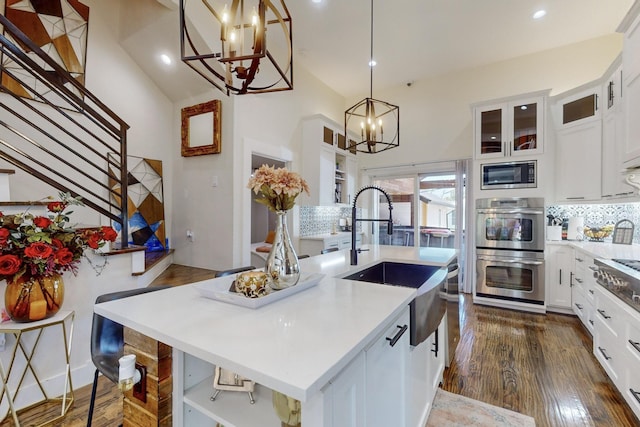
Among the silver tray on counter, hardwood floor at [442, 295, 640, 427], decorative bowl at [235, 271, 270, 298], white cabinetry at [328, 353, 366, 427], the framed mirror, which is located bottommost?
hardwood floor at [442, 295, 640, 427]

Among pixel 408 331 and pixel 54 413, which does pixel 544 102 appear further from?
pixel 54 413

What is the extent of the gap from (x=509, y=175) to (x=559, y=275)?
1427 millimetres

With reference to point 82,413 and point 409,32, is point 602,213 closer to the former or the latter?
point 409,32

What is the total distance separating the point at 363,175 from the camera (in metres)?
5.86

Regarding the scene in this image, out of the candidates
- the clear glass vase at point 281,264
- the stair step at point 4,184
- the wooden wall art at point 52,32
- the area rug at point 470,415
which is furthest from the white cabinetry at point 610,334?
the wooden wall art at point 52,32

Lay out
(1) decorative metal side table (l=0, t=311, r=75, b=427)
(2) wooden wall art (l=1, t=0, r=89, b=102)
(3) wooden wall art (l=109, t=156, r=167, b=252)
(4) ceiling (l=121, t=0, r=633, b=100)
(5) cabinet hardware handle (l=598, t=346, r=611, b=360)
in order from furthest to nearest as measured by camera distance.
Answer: (3) wooden wall art (l=109, t=156, r=167, b=252) < (4) ceiling (l=121, t=0, r=633, b=100) < (2) wooden wall art (l=1, t=0, r=89, b=102) < (5) cabinet hardware handle (l=598, t=346, r=611, b=360) < (1) decorative metal side table (l=0, t=311, r=75, b=427)

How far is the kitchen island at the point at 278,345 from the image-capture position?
69 centimetres

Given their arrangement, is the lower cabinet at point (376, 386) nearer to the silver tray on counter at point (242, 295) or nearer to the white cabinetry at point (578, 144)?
the silver tray on counter at point (242, 295)

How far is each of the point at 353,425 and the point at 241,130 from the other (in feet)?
11.5

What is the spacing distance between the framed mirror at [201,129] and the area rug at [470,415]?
3542mm

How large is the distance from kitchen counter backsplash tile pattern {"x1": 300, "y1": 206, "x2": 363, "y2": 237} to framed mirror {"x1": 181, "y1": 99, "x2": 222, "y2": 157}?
1.71 meters

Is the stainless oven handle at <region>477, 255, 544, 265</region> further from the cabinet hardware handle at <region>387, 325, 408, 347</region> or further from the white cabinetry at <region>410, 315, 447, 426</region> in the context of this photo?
the cabinet hardware handle at <region>387, 325, 408, 347</region>

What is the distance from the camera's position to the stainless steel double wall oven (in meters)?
3.62

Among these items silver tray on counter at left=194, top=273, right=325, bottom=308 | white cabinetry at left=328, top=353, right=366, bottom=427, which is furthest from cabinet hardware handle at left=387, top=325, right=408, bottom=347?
silver tray on counter at left=194, top=273, right=325, bottom=308
